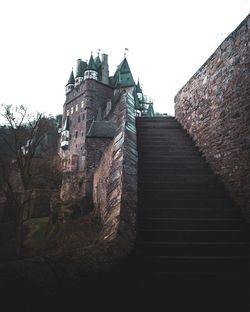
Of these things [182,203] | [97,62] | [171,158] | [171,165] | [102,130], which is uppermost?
[97,62]

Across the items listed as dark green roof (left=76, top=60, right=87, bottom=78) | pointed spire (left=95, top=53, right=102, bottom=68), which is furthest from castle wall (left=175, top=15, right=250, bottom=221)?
dark green roof (left=76, top=60, right=87, bottom=78)

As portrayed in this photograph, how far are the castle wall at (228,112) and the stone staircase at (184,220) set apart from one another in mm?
359

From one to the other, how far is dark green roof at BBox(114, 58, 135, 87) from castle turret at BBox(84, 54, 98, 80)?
452cm

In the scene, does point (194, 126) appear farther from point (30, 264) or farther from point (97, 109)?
point (97, 109)

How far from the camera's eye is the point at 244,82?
5816 mm

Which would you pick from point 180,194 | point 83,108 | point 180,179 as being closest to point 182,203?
point 180,194

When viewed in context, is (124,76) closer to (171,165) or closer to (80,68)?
(80,68)

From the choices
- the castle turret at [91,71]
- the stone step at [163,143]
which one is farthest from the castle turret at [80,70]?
the stone step at [163,143]

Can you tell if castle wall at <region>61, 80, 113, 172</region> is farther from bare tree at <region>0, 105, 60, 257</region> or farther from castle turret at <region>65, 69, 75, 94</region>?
bare tree at <region>0, 105, 60, 257</region>

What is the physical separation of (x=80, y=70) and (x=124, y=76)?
10.9 metres

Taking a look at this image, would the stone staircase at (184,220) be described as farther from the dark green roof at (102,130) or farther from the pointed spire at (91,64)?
the pointed spire at (91,64)

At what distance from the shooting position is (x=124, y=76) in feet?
189

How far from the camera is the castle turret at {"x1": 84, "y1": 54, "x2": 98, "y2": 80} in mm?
57706

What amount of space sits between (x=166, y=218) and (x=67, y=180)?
57.6 ft
